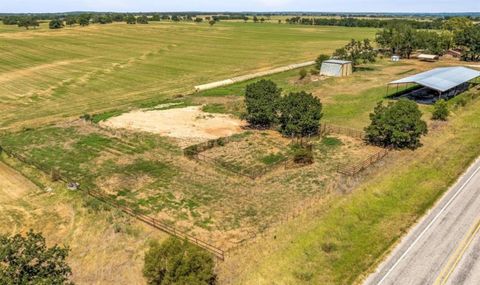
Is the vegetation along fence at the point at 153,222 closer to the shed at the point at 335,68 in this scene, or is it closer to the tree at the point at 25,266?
the tree at the point at 25,266

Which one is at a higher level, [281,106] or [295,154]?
[281,106]

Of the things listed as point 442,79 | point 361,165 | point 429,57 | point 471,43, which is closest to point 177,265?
point 361,165

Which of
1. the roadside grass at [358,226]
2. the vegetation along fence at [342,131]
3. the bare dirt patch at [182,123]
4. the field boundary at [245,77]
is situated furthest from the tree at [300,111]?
the field boundary at [245,77]

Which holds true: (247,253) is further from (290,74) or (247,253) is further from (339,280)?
(290,74)

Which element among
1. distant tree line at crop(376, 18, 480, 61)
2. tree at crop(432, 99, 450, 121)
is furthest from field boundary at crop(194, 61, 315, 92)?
tree at crop(432, 99, 450, 121)

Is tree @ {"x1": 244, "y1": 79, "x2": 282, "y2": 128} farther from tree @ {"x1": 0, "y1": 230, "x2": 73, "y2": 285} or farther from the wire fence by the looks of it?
tree @ {"x1": 0, "y1": 230, "x2": 73, "y2": 285}

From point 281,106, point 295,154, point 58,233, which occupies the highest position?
point 281,106

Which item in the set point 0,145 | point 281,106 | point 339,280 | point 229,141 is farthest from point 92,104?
point 339,280
